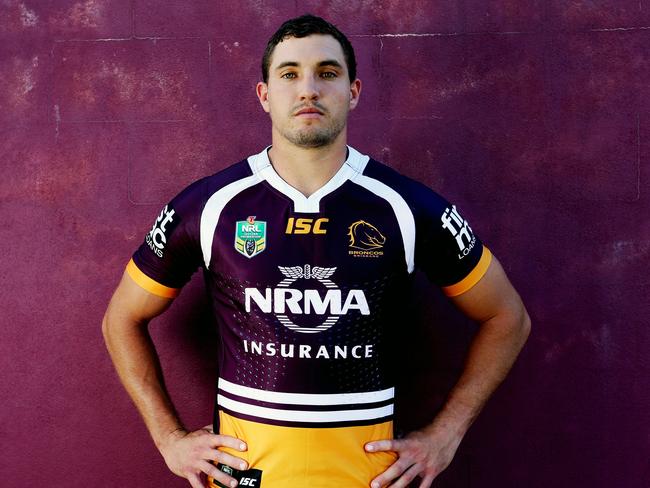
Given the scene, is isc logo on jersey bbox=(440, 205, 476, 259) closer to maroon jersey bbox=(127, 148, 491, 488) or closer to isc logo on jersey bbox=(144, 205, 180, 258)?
maroon jersey bbox=(127, 148, 491, 488)

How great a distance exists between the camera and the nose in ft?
4.71

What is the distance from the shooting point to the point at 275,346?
4.80 feet

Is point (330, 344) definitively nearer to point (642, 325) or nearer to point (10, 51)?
point (642, 325)

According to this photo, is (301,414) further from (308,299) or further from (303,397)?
(308,299)

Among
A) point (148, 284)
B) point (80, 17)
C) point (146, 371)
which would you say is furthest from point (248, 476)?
point (80, 17)

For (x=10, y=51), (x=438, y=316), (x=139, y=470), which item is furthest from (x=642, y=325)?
(x=10, y=51)

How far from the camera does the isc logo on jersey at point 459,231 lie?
1523 millimetres

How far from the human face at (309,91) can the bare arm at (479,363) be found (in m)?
0.58

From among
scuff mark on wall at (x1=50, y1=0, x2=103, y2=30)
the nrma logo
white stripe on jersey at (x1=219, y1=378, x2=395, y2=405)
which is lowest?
white stripe on jersey at (x1=219, y1=378, x2=395, y2=405)

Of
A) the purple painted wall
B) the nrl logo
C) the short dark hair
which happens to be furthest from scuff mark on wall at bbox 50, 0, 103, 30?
the nrl logo

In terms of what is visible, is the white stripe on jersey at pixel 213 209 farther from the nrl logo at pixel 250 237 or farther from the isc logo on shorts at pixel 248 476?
the isc logo on shorts at pixel 248 476

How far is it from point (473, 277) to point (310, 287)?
17.5 inches

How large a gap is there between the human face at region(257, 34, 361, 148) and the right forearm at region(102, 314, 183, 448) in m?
0.70

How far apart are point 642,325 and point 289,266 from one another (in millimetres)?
1212
